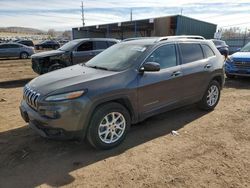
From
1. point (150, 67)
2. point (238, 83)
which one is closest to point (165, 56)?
point (150, 67)

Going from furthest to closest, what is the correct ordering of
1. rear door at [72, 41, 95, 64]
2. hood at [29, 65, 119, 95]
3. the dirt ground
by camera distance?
rear door at [72, 41, 95, 64] → hood at [29, 65, 119, 95] → the dirt ground

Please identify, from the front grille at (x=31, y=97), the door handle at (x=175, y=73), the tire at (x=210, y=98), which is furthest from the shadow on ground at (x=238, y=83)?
the front grille at (x=31, y=97)

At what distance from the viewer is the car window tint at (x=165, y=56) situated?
16.5 feet

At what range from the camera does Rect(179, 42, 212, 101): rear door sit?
5598mm

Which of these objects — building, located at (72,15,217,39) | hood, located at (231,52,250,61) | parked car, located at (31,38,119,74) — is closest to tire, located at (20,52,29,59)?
parked car, located at (31,38,119,74)

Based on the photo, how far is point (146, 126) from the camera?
5551 mm

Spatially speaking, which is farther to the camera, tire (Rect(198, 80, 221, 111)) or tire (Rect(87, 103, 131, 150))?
tire (Rect(198, 80, 221, 111))

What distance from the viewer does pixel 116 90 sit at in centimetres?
430

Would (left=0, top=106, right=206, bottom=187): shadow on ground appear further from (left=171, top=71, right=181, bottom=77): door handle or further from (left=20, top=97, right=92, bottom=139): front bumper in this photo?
(left=171, top=71, right=181, bottom=77): door handle

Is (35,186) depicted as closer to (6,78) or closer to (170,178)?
(170,178)

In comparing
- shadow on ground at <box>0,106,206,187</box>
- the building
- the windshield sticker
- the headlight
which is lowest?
shadow on ground at <box>0,106,206,187</box>

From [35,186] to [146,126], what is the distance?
8.81ft

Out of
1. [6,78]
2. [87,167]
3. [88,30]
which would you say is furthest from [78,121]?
[88,30]

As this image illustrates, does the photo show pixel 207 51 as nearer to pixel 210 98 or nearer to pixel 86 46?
pixel 210 98
